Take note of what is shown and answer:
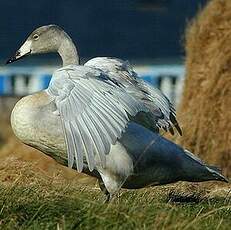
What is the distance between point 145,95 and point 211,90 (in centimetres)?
608

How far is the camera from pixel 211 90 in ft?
52.3

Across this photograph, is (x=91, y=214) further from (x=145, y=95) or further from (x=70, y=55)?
(x=70, y=55)

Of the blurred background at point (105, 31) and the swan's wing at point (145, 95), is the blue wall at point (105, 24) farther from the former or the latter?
the swan's wing at point (145, 95)

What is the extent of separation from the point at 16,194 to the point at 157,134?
153 centimetres

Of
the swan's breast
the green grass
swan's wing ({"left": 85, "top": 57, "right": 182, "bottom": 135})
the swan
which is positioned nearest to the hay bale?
the swan

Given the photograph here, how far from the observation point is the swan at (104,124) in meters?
8.87

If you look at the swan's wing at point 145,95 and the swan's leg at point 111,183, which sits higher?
the swan's wing at point 145,95

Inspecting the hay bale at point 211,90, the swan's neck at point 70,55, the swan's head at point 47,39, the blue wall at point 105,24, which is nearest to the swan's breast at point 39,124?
the swan's neck at point 70,55

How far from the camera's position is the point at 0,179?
1101 centimetres

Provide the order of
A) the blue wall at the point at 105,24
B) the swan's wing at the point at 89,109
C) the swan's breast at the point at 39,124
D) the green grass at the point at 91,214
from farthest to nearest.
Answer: the blue wall at the point at 105,24, the swan's breast at the point at 39,124, the swan's wing at the point at 89,109, the green grass at the point at 91,214

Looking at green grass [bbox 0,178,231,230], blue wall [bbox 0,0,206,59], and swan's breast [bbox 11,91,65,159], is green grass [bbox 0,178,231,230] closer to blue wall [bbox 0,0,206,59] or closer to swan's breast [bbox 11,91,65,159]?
swan's breast [bbox 11,91,65,159]

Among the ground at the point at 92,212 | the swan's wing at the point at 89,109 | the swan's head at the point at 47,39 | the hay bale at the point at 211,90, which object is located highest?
the swan's head at the point at 47,39

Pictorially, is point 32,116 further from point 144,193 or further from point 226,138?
point 226,138

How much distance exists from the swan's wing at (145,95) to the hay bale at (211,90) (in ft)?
17.9
